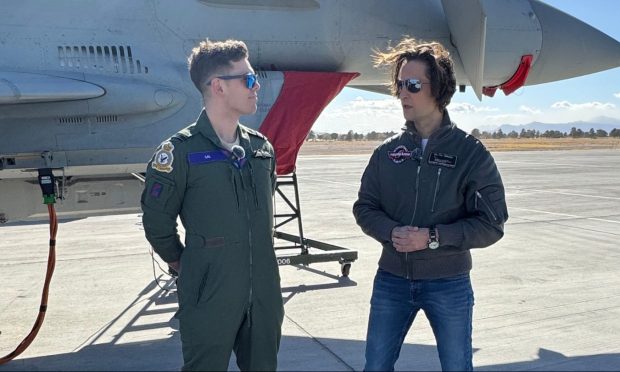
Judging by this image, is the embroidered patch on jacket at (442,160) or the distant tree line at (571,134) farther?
the distant tree line at (571,134)

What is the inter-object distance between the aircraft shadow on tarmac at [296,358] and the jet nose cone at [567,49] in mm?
3006

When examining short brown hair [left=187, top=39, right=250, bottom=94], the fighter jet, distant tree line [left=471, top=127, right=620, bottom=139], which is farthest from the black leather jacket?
distant tree line [left=471, top=127, right=620, bottom=139]

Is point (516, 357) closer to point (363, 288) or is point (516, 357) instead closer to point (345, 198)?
point (363, 288)

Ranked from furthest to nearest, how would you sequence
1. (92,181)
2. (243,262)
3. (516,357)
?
(92,181), (516,357), (243,262)

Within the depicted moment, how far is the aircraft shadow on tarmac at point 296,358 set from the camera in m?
4.43

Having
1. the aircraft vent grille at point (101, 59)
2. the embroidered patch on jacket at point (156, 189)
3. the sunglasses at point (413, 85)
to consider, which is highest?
the aircraft vent grille at point (101, 59)

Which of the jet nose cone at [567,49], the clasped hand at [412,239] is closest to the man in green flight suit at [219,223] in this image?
the clasped hand at [412,239]

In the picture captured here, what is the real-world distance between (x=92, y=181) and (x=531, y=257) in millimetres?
5934

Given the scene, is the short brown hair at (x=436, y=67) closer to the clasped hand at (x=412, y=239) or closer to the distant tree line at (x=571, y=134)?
the clasped hand at (x=412, y=239)

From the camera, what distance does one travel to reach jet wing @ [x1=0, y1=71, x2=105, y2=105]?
4.24 meters

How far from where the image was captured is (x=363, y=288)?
21.9 feet

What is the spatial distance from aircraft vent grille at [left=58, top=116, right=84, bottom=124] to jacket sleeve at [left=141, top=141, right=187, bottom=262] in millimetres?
2447

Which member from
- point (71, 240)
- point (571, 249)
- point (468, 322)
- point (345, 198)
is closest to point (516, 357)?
point (468, 322)

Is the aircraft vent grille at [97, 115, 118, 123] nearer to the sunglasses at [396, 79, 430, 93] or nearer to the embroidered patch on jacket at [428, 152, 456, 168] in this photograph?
the sunglasses at [396, 79, 430, 93]
